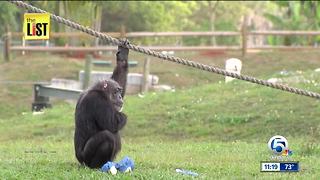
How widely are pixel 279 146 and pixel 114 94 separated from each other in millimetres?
3087

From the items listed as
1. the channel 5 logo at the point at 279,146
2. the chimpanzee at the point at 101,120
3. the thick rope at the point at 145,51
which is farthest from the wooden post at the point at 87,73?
the thick rope at the point at 145,51

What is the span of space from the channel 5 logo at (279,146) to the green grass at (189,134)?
0.15 meters

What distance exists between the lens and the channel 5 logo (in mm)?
10078

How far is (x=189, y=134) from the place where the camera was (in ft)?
50.8

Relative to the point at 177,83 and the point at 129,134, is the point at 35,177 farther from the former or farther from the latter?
the point at 177,83

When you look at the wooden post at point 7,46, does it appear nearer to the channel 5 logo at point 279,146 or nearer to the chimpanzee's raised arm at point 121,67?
the channel 5 logo at point 279,146

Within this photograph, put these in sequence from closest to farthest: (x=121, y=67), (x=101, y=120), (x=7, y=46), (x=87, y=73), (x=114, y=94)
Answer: (x=101, y=120)
(x=114, y=94)
(x=121, y=67)
(x=87, y=73)
(x=7, y=46)

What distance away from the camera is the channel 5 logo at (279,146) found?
1008 cm

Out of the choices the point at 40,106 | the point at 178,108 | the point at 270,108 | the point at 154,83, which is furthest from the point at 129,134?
the point at 154,83

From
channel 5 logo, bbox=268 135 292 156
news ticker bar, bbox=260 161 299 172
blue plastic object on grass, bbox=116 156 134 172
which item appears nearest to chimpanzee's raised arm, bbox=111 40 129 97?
blue plastic object on grass, bbox=116 156 134 172

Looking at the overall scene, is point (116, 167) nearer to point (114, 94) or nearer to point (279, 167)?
point (114, 94)

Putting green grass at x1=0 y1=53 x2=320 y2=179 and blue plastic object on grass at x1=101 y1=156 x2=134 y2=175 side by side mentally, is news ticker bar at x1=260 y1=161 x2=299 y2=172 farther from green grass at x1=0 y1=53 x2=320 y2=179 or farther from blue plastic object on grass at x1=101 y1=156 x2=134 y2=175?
blue plastic object on grass at x1=101 y1=156 x2=134 y2=175

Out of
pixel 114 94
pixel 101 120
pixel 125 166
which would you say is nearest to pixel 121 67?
pixel 114 94

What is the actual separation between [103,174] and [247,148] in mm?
4514
